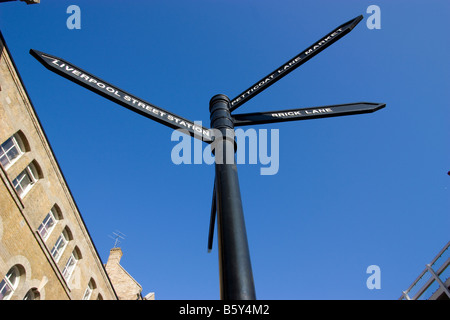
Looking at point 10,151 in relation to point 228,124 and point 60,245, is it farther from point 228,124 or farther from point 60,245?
point 228,124

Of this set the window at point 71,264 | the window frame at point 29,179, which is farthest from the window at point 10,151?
the window at point 71,264

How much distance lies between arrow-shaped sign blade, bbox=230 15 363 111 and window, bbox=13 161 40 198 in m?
15.0

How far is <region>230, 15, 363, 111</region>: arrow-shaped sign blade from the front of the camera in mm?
3336

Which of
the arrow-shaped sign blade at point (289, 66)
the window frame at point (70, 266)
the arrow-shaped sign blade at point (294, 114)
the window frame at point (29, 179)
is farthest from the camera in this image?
the window frame at point (70, 266)

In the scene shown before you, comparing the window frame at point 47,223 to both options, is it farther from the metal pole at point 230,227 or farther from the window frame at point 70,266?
the metal pole at point 230,227

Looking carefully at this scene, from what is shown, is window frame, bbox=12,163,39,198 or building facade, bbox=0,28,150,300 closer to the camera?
building facade, bbox=0,28,150,300

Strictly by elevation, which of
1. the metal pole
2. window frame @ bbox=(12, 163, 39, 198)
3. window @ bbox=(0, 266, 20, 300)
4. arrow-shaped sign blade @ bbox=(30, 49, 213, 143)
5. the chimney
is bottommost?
the metal pole

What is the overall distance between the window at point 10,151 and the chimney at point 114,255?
19383 mm

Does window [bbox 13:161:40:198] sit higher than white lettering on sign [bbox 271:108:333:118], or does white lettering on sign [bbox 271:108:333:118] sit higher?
window [bbox 13:161:40:198]

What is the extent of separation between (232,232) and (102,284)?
2200 cm

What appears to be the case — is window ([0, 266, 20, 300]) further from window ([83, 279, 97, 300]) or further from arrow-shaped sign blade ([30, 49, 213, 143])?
arrow-shaped sign blade ([30, 49, 213, 143])

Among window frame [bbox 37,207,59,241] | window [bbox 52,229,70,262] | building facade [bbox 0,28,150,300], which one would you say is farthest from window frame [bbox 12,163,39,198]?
window [bbox 52,229,70,262]

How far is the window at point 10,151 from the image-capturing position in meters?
13.2

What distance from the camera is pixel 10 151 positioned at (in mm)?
13750
